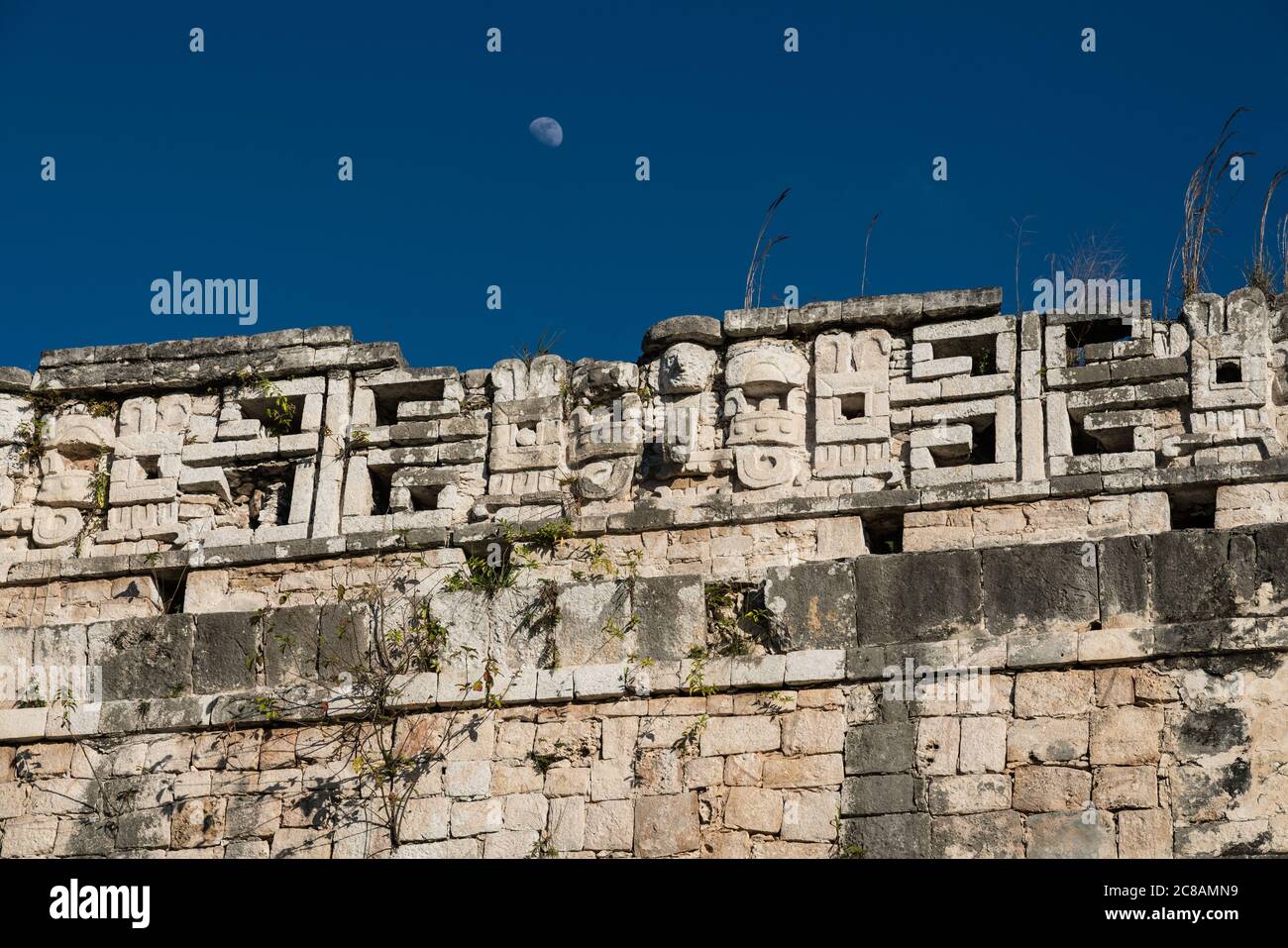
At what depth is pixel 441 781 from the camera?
1178 cm

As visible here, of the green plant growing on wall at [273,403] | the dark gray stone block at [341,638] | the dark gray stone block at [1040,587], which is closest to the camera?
the dark gray stone block at [1040,587]


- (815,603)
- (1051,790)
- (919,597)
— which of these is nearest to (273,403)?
(815,603)

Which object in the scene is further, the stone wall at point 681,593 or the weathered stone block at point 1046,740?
the stone wall at point 681,593

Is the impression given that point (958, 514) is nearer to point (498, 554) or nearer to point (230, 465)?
point (498, 554)

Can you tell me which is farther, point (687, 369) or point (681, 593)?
point (687, 369)

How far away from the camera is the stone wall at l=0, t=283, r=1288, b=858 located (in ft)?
36.3

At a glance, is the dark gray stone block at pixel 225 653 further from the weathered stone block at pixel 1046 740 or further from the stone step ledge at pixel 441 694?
the weathered stone block at pixel 1046 740

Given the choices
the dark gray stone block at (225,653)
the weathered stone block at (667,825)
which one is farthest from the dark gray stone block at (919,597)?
the dark gray stone block at (225,653)

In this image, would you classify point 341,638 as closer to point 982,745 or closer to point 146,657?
point 146,657

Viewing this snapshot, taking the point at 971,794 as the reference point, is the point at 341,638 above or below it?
above

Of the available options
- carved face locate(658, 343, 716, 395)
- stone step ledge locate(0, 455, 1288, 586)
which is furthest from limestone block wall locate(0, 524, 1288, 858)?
carved face locate(658, 343, 716, 395)

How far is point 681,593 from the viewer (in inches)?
471

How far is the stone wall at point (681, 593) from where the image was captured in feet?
36.3

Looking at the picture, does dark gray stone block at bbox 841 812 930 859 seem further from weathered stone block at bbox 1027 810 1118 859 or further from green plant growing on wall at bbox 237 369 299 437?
green plant growing on wall at bbox 237 369 299 437
